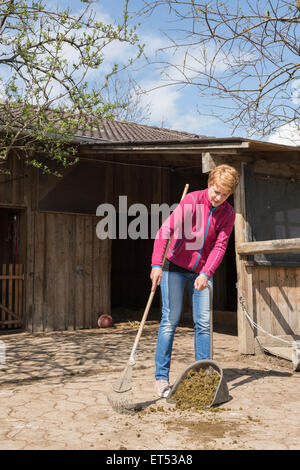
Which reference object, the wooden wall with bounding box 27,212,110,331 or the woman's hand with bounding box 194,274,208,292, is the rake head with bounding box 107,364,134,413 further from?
the wooden wall with bounding box 27,212,110,331

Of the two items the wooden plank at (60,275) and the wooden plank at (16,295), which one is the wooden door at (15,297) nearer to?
the wooden plank at (16,295)

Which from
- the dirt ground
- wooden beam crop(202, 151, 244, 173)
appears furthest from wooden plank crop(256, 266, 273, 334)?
wooden beam crop(202, 151, 244, 173)

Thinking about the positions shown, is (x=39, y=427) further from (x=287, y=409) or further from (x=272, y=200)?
(x=272, y=200)

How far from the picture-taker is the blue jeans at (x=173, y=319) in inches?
165

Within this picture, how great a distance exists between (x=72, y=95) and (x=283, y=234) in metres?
3.68

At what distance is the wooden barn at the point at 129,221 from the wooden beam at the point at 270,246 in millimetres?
13

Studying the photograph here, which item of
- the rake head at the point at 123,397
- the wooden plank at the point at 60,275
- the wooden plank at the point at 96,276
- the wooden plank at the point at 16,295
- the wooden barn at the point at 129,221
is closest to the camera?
the rake head at the point at 123,397

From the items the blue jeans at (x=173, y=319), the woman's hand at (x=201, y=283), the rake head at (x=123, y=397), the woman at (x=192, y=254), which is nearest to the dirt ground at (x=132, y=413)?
the rake head at (x=123, y=397)

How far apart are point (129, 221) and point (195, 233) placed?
724 cm

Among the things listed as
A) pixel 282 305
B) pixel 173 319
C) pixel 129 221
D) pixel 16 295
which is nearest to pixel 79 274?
pixel 16 295

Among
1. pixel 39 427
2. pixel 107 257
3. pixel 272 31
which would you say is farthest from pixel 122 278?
pixel 39 427

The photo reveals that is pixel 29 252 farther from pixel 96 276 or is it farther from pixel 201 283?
pixel 201 283

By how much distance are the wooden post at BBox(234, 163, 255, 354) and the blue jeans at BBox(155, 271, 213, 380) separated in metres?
2.20

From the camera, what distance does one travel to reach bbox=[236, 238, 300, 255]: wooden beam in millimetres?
5384
